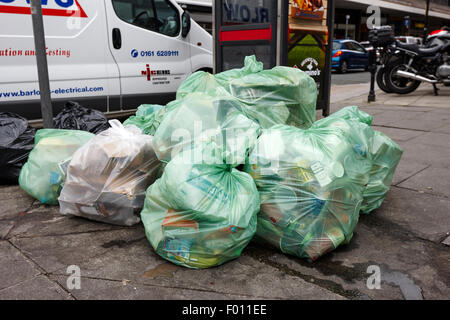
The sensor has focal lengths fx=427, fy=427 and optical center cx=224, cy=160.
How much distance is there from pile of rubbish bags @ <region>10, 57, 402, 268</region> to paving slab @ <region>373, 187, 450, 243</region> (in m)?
0.19

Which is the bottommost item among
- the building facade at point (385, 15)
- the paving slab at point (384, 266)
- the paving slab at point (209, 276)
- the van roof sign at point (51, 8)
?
the paving slab at point (384, 266)

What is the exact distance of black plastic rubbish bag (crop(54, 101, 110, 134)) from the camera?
402 centimetres

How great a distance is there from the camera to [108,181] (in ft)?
9.23

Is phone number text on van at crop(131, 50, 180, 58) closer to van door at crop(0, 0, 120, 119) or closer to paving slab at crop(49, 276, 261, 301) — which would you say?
van door at crop(0, 0, 120, 119)

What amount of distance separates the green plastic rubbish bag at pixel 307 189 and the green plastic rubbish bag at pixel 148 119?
3.57ft

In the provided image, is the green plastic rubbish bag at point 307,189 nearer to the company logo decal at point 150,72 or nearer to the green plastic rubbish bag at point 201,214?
the green plastic rubbish bag at point 201,214

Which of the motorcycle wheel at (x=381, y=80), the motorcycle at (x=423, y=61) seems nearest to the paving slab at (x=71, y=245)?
the motorcycle at (x=423, y=61)

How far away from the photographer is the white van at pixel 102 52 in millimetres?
4684

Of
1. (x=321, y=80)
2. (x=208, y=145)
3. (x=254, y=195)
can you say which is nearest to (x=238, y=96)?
(x=208, y=145)

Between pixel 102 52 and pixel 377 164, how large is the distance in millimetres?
3697

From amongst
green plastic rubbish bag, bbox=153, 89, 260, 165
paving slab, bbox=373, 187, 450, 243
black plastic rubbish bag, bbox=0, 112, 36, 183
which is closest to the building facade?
paving slab, bbox=373, 187, 450, 243

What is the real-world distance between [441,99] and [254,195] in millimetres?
7300

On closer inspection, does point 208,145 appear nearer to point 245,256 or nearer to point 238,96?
point 245,256

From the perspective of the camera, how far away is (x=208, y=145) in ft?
8.23
